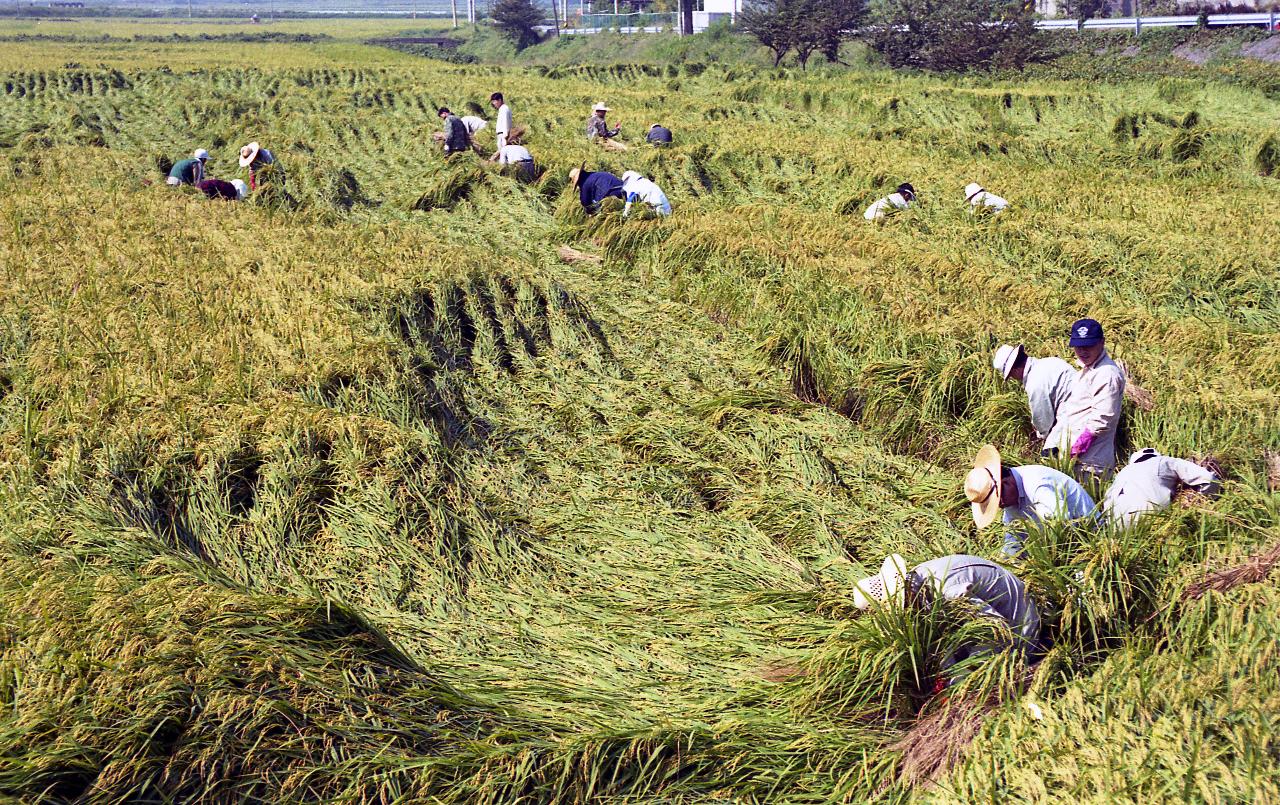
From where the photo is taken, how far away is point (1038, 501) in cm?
414

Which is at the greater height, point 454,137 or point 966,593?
point 454,137

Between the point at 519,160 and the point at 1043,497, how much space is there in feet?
29.3

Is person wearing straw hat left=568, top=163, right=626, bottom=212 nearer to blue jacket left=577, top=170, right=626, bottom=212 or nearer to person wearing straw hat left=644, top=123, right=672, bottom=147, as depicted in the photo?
blue jacket left=577, top=170, right=626, bottom=212

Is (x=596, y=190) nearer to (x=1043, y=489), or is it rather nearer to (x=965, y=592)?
(x=1043, y=489)

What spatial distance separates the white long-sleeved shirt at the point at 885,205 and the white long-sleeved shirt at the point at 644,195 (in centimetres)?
202

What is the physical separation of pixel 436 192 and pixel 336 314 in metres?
5.08

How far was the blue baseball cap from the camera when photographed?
4891mm

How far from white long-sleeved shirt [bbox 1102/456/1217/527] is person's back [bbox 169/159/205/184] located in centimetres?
1011

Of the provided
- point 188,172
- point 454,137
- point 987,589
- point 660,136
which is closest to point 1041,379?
point 987,589

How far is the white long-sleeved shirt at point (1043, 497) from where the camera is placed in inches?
161

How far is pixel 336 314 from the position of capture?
6.43m

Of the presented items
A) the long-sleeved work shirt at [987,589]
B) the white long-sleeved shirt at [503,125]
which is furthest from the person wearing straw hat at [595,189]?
the long-sleeved work shirt at [987,589]

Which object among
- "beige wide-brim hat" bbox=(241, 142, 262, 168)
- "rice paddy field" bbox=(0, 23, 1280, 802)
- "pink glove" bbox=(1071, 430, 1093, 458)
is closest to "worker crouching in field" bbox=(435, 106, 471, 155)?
"rice paddy field" bbox=(0, 23, 1280, 802)

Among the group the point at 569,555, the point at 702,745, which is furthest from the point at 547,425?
the point at 702,745
